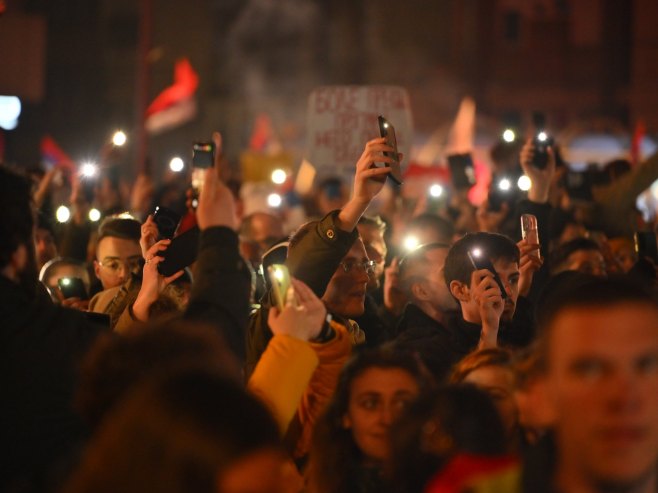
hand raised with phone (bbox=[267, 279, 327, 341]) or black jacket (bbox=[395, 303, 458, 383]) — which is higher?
hand raised with phone (bbox=[267, 279, 327, 341])

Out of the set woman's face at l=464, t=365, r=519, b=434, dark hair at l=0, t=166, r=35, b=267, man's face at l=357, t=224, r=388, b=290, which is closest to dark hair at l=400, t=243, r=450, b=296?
man's face at l=357, t=224, r=388, b=290

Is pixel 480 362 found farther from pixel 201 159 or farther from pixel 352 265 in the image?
pixel 352 265

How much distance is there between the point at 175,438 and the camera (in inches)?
89.2

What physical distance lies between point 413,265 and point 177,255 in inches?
83.4

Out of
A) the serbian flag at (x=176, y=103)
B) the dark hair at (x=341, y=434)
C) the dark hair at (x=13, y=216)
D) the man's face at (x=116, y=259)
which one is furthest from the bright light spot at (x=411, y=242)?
the serbian flag at (x=176, y=103)

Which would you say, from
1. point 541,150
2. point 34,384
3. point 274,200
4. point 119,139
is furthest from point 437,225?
point 34,384

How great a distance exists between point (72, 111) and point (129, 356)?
39951 millimetres

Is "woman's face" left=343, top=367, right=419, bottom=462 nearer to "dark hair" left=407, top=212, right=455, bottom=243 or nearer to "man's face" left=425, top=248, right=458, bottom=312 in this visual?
"man's face" left=425, top=248, right=458, bottom=312

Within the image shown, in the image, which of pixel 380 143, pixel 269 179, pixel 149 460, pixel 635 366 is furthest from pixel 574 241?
pixel 269 179

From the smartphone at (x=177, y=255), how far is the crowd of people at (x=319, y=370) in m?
0.01

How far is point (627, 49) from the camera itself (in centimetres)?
4150

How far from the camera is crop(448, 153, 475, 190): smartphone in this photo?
984cm

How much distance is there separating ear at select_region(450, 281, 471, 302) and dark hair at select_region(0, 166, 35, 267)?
2.58 meters

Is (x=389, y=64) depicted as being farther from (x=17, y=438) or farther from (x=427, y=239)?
(x=17, y=438)
